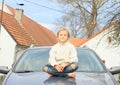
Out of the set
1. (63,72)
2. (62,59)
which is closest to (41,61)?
(62,59)

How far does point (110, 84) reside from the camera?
586cm

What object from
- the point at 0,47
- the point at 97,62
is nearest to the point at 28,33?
the point at 0,47

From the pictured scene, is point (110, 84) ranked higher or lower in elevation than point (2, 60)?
higher

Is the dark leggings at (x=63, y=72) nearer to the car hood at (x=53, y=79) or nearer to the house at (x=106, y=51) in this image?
the car hood at (x=53, y=79)

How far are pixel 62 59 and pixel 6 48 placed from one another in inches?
1436

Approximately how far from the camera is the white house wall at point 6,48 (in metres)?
42.2

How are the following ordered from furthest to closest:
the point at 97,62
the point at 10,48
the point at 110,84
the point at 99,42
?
the point at 99,42 < the point at 10,48 < the point at 97,62 < the point at 110,84

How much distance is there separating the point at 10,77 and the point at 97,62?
159cm

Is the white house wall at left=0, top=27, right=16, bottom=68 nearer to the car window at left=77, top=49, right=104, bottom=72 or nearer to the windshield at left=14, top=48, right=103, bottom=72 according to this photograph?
the windshield at left=14, top=48, right=103, bottom=72

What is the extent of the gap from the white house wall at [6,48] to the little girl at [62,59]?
117 feet

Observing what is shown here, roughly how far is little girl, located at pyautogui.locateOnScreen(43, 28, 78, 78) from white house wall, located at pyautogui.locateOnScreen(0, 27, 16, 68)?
35.7 m

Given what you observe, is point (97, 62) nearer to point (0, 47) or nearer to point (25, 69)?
point (25, 69)

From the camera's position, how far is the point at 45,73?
636 cm

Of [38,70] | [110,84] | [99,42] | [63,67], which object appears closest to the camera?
[110,84]
